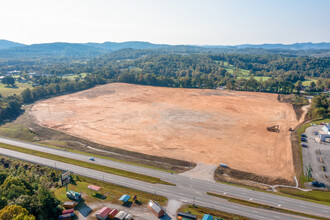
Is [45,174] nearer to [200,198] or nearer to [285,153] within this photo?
[200,198]

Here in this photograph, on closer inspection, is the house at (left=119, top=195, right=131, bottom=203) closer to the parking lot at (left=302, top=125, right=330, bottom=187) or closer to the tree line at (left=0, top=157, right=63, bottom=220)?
the tree line at (left=0, top=157, right=63, bottom=220)

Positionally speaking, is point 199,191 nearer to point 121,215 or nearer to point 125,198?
point 125,198

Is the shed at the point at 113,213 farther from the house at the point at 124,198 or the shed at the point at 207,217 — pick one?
the shed at the point at 207,217

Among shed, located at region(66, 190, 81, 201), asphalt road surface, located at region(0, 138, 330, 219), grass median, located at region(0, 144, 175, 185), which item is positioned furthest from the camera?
grass median, located at region(0, 144, 175, 185)

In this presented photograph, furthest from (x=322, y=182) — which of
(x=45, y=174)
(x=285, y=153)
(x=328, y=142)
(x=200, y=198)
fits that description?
(x=45, y=174)

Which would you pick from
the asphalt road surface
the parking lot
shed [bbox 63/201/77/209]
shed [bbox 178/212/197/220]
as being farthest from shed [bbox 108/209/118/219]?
the parking lot

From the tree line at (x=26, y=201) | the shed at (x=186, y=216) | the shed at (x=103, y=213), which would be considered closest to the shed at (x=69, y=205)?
the tree line at (x=26, y=201)
